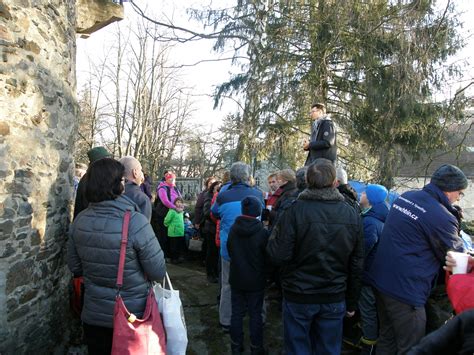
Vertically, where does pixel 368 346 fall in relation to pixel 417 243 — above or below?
below

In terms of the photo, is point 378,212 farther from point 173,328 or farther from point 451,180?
point 173,328

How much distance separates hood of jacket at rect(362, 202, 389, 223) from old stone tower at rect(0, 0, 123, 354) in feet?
9.72

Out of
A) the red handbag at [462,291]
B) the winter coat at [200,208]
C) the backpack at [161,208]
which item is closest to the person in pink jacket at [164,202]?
the backpack at [161,208]

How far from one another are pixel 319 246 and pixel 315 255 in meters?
0.08

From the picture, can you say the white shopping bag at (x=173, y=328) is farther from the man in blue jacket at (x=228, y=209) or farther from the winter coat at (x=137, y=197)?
the man in blue jacket at (x=228, y=209)

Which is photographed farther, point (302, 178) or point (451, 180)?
point (302, 178)

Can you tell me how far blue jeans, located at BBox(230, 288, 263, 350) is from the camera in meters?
3.67

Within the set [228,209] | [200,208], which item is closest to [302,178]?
[228,209]

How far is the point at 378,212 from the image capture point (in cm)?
361

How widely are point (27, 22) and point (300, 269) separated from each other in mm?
3033

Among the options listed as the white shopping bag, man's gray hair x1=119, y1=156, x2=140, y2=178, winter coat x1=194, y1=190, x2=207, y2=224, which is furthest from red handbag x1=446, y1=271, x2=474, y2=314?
winter coat x1=194, y1=190, x2=207, y2=224

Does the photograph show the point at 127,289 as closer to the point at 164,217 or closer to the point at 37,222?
the point at 37,222

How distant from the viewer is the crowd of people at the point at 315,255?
261 cm

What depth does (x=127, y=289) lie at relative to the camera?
8.48 feet
